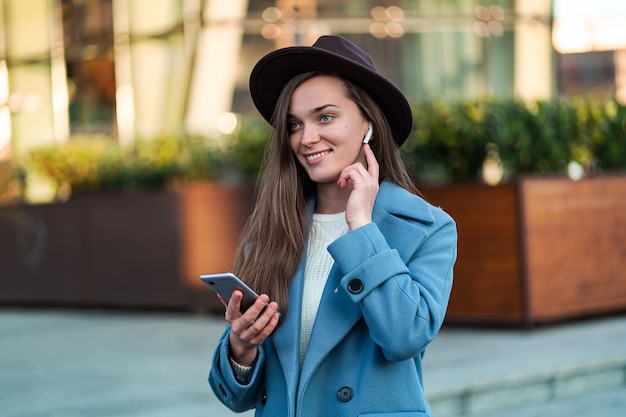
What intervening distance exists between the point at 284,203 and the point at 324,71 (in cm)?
36

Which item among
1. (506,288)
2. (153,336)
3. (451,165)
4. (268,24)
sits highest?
(268,24)

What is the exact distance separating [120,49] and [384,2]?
188 inches

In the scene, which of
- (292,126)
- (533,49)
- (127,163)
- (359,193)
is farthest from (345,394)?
(533,49)

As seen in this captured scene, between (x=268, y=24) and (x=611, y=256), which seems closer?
(x=611, y=256)

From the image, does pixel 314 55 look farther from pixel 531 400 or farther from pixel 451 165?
pixel 451 165

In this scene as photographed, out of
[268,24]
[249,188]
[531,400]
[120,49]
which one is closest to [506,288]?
[531,400]

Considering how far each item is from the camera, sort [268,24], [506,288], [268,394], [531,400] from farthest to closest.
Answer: [268,24]
[506,288]
[531,400]
[268,394]

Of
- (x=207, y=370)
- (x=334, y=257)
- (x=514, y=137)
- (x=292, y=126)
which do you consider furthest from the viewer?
(x=514, y=137)

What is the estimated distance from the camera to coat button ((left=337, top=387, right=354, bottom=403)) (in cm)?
254

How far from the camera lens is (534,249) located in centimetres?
859

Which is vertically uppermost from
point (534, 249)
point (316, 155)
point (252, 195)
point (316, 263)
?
point (316, 155)

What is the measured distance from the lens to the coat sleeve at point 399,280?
244 centimetres

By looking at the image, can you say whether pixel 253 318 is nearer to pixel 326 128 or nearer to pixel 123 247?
pixel 326 128

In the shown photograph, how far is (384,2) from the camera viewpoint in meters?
18.0
